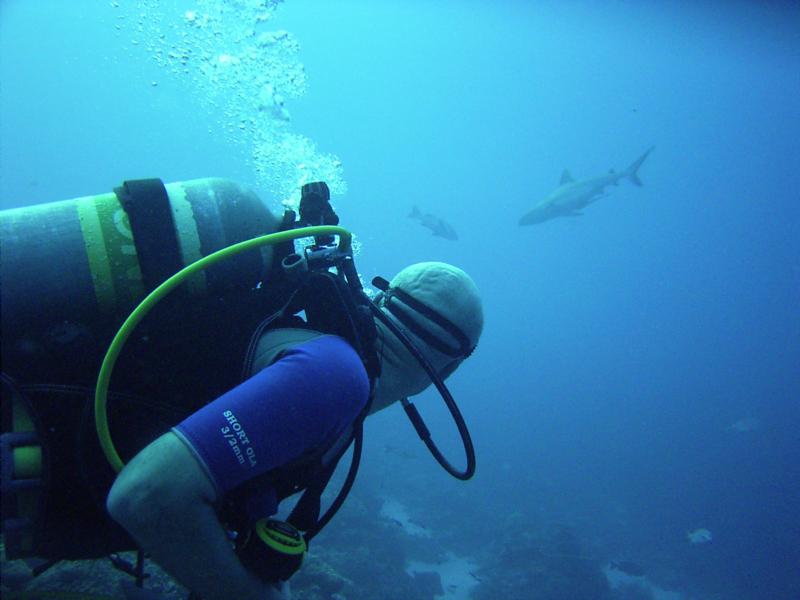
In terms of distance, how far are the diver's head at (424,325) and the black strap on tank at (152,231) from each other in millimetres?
925

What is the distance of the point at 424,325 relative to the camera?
2102mm

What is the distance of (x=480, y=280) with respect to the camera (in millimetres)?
103688

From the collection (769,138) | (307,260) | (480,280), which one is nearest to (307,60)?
(480,280)

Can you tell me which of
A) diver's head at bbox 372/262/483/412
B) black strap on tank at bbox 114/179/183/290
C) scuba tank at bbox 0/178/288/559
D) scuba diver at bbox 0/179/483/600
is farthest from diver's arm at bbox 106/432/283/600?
diver's head at bbox 372/262/483/412

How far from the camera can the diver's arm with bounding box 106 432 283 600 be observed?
1.08 metres

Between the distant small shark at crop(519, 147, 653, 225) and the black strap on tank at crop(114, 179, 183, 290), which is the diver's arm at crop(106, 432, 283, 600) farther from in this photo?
the distant small shark at crop(519, 147, 653, 225)

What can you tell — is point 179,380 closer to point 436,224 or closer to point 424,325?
point 424,325

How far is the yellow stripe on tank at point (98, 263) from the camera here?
1474mm

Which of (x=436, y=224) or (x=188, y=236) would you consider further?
(x=436, y=224)

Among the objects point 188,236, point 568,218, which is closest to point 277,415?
point 188,236

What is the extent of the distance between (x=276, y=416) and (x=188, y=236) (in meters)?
0.74

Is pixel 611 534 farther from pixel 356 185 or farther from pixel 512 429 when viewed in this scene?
pixel 356 185

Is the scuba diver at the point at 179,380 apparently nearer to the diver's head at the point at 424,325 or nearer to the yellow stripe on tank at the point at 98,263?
the yellow stripe on tank at the point at 98,263

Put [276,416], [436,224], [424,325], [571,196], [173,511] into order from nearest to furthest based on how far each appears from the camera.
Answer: [173,511] → [276,416] → [424,325] → [436,224] → [571,196]
